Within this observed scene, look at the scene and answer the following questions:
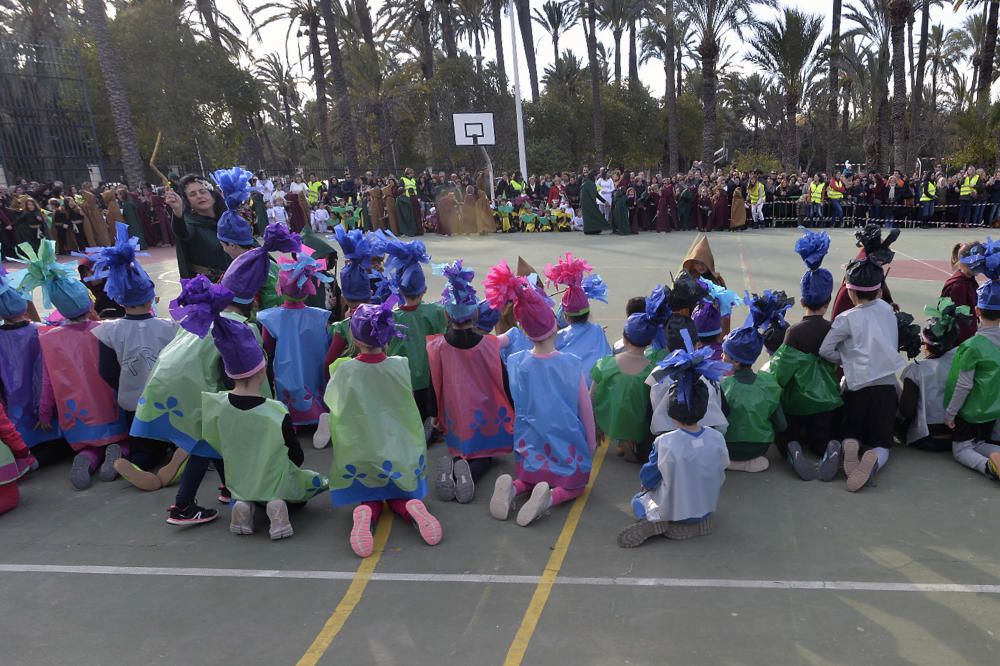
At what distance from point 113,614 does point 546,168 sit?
105 feet

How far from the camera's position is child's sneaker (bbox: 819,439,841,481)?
478 centimetres

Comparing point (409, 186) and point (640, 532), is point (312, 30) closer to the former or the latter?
point (409, 186)

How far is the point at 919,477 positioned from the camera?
15.7 ft

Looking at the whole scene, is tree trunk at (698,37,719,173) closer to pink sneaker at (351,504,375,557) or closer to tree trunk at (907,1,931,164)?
tree trunk at (907,1,931,164)

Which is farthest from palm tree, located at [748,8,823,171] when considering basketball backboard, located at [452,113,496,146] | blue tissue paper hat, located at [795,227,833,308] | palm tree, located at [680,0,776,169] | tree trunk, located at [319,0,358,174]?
blue tissue paper hat, located at [795,227,833,308]

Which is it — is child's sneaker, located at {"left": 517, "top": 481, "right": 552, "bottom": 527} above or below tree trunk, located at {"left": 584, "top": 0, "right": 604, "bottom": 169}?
below

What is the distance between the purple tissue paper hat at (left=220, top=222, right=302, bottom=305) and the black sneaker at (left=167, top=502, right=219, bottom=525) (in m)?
1.51

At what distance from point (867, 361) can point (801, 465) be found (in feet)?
2.82

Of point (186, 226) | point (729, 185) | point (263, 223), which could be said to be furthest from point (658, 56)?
point (186, 226)

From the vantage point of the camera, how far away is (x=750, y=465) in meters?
4.99

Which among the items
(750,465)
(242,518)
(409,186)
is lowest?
(750,465)

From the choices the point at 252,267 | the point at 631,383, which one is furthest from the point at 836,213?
the point at 252,267

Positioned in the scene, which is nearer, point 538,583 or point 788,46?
point 538,583

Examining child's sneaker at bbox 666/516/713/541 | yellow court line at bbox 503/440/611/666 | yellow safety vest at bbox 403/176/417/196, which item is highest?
yellow safety vest at bbox 403/176/417/196
